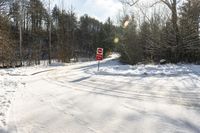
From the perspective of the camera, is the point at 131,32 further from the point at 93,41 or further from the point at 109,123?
the point at 93,41

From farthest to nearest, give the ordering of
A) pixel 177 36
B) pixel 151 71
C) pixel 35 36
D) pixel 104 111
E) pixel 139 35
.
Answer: pixel 35 36 < pixel 139 35 < pixel 177 36 < pixel 151 71 < pixel 104 111

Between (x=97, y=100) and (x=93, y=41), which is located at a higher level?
(x=93, y=41)

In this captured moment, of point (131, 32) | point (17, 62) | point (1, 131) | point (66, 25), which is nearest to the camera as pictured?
point (1, 131)

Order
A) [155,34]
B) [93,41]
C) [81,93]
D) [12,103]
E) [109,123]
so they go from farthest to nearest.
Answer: [93,41], [155,34], [81,93], [12,103], [109,123]

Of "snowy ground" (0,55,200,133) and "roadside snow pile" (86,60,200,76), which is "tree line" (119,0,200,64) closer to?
"roadside snow pile" (86,60,200,76)

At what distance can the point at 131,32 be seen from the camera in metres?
33.1

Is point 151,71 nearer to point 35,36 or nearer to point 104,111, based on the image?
point 104,111

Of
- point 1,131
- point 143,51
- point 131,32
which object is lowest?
point 1,131

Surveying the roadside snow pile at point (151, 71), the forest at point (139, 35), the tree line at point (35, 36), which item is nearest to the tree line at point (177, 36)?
the forest at point (139, 35)

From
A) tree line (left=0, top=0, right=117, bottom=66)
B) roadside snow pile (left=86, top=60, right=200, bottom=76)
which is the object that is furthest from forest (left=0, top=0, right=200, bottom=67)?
roadside snow pile (left=86, top=60, right=200, bottom=76)

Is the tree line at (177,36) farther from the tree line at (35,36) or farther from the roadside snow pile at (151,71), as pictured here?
the tree line at (35,36)

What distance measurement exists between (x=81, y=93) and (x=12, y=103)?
7.90 feet

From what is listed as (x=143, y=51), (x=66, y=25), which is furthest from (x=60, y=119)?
(x=66, y=25)

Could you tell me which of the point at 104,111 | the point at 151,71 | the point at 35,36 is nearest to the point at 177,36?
the point at 151,71
